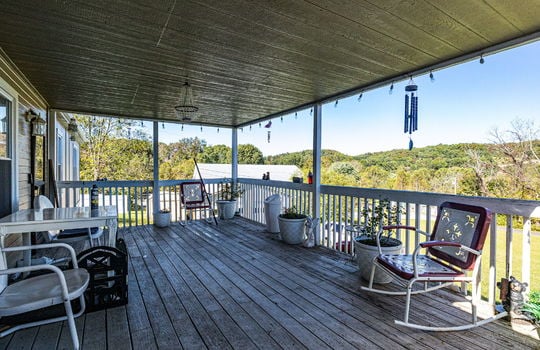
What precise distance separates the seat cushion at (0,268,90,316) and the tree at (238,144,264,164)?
9.23 m

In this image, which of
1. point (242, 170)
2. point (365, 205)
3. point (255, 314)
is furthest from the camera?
point (242, 170)

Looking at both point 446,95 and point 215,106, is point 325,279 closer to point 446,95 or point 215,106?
point 215,106

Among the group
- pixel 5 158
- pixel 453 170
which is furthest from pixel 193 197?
pixel 453 170

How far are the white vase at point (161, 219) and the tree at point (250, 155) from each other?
5606mm

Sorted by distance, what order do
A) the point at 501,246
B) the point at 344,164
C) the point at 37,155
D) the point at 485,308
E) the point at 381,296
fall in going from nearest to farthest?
the point at 485,308 → the point at 381,296 → the point at 37,155 → the point at 501,246 → the point at 344,164

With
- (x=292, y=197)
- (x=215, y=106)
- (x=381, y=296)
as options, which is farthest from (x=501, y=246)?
(x=215, y=106)

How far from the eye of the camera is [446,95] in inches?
308

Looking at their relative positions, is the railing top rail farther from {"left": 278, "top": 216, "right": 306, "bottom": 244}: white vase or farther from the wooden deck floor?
the wooden deck floor

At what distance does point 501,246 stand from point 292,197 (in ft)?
19.9

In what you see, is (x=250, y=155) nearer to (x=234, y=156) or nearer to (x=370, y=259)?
(x=234, y=156)

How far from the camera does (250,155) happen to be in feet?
37.4

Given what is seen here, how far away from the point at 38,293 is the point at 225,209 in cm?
479

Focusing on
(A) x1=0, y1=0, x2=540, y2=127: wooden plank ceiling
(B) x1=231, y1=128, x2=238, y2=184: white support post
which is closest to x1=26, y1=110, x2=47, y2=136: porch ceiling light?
(A) x1=0, y1=0, x2=540, y2=127: wooden plank ceiling

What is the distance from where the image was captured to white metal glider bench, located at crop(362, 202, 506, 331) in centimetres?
208
